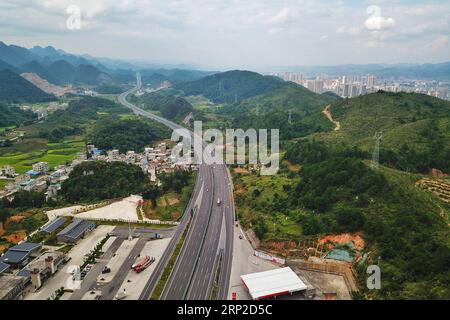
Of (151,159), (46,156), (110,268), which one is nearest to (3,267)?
(110,268)

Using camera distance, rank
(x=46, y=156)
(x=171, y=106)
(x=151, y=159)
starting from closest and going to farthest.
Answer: (x=151, y=159)
(x=46, y=156)
(x=171, y=106)

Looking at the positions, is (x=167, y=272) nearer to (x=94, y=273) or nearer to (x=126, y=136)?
(x=94, y=273)

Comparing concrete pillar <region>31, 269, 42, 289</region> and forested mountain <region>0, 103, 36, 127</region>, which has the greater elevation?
forested mountain <region>0, 103, 36, 127</region>

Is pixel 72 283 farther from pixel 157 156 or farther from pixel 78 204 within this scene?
pixel 157 156

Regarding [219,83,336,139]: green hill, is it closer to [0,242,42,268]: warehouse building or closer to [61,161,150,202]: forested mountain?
[61,161,150,202]: forested mountain

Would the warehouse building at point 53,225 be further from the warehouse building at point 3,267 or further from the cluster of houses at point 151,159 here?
the cluster of houses at point 151,159

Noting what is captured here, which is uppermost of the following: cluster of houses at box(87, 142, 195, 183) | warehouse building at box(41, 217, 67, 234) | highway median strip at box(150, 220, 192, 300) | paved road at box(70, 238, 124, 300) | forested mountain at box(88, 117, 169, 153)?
forested mountain at box(88, 117, 169, 153)

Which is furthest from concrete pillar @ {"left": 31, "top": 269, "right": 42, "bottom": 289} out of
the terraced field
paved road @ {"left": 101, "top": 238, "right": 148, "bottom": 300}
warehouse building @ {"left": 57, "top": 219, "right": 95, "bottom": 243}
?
the terraced field
